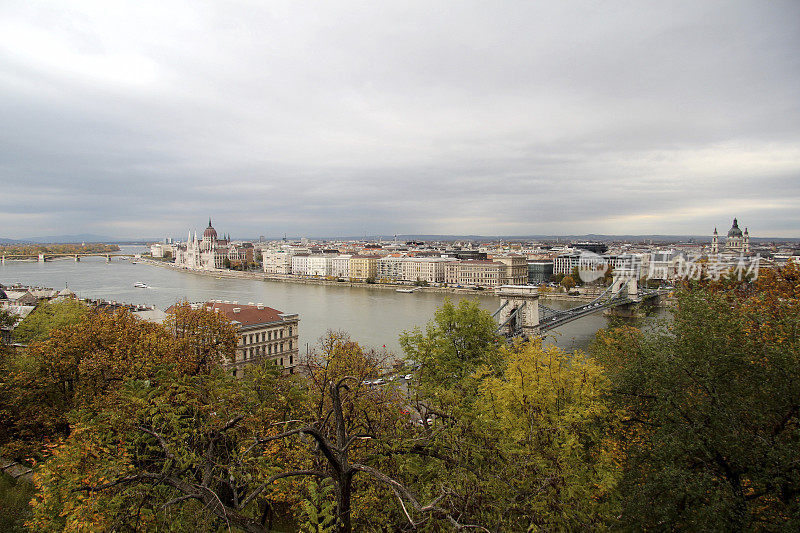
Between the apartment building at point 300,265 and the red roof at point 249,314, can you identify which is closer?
the red roof at point 249,314

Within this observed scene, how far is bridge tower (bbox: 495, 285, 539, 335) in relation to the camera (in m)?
17.4

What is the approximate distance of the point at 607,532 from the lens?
134 inches

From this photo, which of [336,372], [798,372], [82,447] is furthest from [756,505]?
[82,447]

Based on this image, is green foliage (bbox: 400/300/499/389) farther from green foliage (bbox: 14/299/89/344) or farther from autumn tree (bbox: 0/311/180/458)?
green foliage (bbox: 14/299/89/344)

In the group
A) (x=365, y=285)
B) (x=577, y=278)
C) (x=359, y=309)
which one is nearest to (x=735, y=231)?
(x=577, y=278)

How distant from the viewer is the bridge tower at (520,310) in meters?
17.4

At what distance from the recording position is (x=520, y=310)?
58.4 ft

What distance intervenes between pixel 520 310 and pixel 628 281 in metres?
19.0

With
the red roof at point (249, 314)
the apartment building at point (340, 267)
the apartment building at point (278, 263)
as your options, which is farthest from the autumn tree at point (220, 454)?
the apartment building at point (278, 263)

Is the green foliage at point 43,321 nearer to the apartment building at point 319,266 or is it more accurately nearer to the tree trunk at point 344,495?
the tree trunk at point 344,495

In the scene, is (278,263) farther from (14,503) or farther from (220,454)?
(220,454)

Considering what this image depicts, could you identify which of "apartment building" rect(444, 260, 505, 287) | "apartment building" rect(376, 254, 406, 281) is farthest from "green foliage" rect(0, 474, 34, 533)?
"apartment building" rect(376, 254, 406, 281)

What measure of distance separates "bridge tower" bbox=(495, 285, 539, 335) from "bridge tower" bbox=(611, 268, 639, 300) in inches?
605

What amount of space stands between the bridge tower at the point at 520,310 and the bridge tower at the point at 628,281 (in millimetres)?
15360
